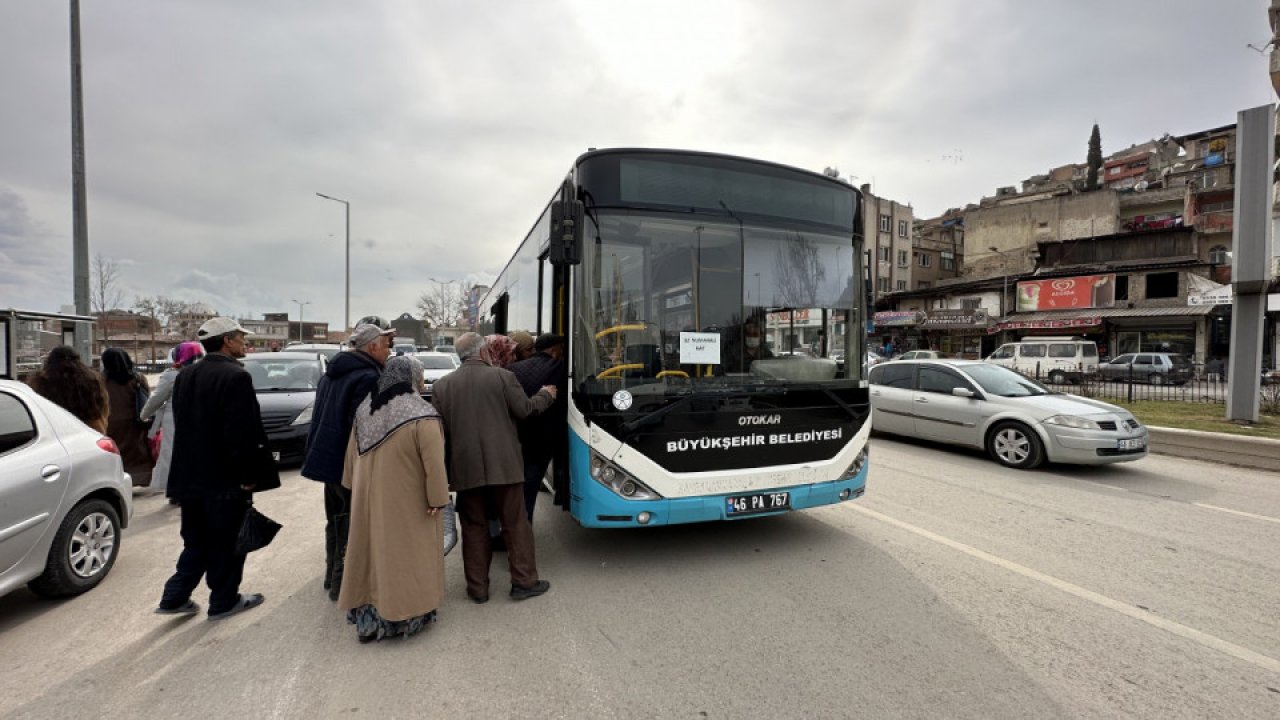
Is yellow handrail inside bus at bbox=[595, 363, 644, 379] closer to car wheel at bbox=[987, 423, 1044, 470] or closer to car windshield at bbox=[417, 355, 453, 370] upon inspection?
car wheel at bbox=[987, 423, 1044, 470]

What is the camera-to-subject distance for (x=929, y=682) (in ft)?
9.47

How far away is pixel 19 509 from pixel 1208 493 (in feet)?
36.7

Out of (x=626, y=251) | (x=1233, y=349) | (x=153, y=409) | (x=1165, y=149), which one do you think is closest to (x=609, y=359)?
(x=626, y=251)

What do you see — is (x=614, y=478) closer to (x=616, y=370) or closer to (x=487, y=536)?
(x=616, y=370)

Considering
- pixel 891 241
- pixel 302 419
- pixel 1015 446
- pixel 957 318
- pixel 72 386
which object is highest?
pixel 891 241

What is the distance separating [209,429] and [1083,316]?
135 feet

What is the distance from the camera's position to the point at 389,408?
331 cm

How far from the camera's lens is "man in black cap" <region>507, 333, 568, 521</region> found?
14.4ft

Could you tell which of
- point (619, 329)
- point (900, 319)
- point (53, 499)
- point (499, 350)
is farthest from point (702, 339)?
point (900, 319)

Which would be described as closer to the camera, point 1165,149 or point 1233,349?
point 1233,349

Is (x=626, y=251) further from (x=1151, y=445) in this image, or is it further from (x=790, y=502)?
(x=1151, y=445)

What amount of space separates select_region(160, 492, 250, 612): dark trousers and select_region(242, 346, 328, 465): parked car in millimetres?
3274

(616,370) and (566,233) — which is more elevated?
(566,233)

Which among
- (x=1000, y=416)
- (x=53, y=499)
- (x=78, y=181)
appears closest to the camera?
(x=53, y=499)
